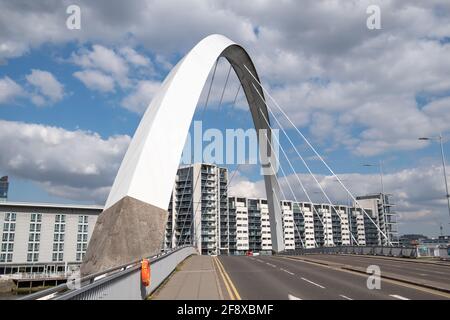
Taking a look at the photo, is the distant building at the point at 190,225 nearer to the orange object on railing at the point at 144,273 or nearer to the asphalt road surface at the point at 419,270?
the asphalt road surface at the point at 419,270

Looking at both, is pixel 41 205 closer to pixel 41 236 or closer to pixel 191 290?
pixel 41 236

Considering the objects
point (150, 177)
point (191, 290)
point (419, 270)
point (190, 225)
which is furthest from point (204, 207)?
point (191, 290)

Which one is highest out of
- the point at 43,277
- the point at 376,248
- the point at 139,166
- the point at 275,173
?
the point at 275,173

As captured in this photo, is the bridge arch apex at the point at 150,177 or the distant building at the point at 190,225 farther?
the distant building at the point at 190,225

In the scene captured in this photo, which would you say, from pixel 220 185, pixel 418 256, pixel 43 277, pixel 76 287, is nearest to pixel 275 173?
pixel 418 256

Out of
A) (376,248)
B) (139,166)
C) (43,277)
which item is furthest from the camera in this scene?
(43,277)

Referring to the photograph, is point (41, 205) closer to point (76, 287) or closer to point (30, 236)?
point (30, 236)

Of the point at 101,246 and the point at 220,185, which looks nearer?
the point at 101,246

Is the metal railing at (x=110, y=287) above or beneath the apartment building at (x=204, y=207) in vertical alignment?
beneath

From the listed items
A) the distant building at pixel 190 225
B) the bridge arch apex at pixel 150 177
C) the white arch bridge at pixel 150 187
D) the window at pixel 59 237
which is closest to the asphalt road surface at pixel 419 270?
the white arch bridge at pixel 150 187

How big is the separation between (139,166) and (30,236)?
77937 mm

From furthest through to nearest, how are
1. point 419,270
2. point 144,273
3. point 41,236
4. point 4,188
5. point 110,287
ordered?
point 4,188 < point 41,236 < point 419,270 < point 144,273 < point 110,287
